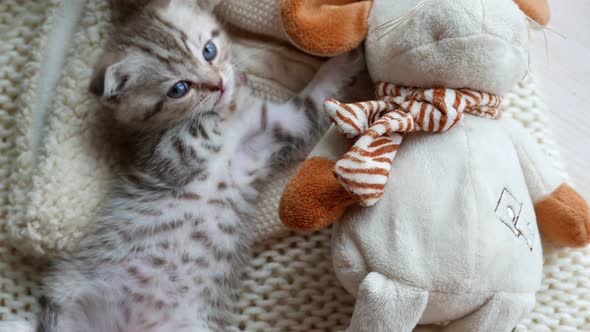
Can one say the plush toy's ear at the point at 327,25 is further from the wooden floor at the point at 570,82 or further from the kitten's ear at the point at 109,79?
the wooden floor at the point at 570,82

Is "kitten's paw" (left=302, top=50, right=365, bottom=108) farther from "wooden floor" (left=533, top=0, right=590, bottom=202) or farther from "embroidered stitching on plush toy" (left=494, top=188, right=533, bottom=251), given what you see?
"wooden floor" (left=533, top=0, right=590, bottom=202)

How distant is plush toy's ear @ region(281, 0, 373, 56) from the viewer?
1.00 meters

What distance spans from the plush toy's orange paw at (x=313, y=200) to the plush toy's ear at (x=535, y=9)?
0.44m

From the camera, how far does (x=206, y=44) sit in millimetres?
1135

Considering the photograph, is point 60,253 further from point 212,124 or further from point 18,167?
point 212,124

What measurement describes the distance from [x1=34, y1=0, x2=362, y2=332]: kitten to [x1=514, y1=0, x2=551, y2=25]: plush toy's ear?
→ 317mm

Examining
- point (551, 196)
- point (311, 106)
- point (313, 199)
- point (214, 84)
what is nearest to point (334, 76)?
point (311, 106)

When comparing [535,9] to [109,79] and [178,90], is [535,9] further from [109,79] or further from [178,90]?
[109,79]

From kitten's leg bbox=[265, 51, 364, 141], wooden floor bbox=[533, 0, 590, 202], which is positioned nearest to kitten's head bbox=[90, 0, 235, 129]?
kitten's leg bbox=[265, 51, 364, 141]

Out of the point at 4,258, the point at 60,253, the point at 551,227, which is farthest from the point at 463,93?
the point at 4,258

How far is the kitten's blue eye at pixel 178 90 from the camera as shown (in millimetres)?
1097

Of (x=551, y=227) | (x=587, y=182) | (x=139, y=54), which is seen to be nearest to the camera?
(x=551, y=227)

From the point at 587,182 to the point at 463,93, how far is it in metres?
0.59

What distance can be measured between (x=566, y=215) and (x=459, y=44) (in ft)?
1.20
